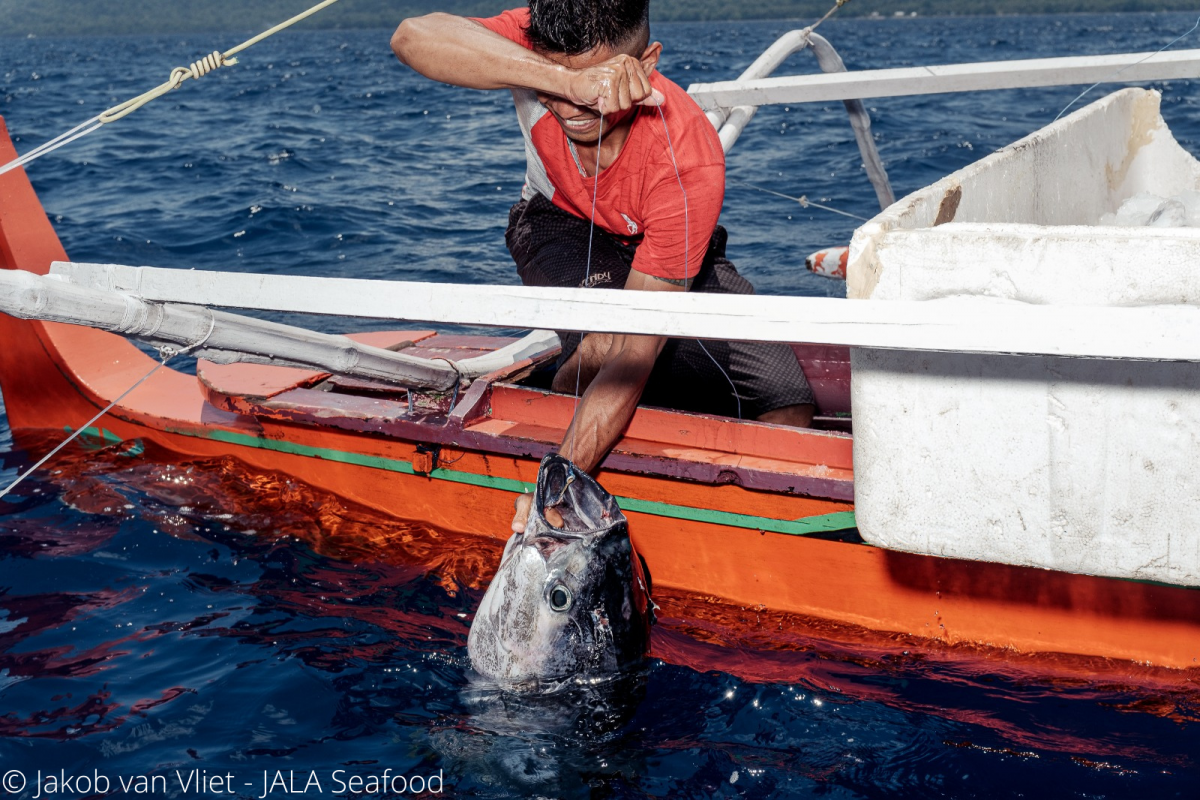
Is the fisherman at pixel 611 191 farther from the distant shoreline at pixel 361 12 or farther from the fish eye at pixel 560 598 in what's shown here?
the distant shoreline at pixel 361 12

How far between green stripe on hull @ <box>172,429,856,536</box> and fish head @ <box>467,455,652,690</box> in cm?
44

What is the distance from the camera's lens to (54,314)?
281cm

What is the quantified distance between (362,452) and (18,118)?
16.8 metres

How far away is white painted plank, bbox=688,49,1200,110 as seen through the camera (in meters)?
4.13

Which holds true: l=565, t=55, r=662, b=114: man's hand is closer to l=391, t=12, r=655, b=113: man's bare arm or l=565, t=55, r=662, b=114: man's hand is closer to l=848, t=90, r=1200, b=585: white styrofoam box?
l=391, t=12, r=655, b=113: man's bare arm

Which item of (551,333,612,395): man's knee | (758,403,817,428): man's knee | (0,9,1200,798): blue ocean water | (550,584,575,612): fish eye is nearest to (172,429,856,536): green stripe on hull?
(0,9,1200,798): blue ocean water

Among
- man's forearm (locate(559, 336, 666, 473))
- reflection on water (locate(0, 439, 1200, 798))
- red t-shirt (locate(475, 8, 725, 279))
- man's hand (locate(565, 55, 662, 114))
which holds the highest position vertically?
man's hand (locate(565, 55, 662, 114))

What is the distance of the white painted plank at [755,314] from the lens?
1.93 m

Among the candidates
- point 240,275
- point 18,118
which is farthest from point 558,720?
point 18,118

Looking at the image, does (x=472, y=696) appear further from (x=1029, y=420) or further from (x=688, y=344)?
(x=1029, y=420)

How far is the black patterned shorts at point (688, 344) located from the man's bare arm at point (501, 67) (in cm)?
77

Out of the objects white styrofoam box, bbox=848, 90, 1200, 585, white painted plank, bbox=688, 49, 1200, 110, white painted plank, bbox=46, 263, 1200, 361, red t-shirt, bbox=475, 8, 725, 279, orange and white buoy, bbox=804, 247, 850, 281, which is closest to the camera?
white painted plank, bbox=46, 263, 1200, 361

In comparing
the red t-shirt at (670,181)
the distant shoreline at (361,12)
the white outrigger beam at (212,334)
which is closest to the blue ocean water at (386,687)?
the white outrigger beam at (212,334)

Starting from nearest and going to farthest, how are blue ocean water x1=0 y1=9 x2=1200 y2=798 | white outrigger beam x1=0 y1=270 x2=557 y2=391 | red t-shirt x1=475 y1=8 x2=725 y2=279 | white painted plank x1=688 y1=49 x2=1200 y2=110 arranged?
blue ocean water x1=0 y1=9 x2=1200 y2=798
white outrigger beam x1=0 y1=270 x2=557 y2=391
red t-shirt x1=475 y1=8 x2=725 y2=279
white painted plank x1=688 y1=49 x2=1200 y2=110
